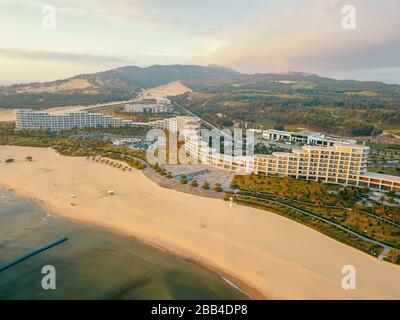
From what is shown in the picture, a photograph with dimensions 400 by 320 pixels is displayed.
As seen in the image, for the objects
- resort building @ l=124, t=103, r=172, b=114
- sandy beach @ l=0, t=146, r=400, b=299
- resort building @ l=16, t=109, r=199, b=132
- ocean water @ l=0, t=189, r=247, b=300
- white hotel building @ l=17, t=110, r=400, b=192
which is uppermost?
resort building @ l=124, t=103, r=172, b=114

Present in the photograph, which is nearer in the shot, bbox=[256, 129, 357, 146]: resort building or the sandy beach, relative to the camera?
the sandy beach

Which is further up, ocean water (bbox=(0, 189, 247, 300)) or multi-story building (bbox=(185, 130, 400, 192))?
multi-story building (bbox=(185, 130, 400, 192))

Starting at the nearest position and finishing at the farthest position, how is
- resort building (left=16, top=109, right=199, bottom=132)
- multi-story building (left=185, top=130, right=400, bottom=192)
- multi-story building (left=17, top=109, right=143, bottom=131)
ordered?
multi-story building (left=185, top=130, right=400, bottom=192) < resort building (left=16, top=109, right=199, bottom=132) < multi-story building (left=17, top=109, right=143, bottom=131)

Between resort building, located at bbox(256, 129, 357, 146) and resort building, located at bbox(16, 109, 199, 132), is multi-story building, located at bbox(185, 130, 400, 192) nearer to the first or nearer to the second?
resort building, located at bbox(256, 129, 357, 146)

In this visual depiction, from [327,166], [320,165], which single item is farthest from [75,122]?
[327,166]

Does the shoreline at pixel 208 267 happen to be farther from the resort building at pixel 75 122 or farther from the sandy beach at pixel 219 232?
the resort building at pixel 75 122

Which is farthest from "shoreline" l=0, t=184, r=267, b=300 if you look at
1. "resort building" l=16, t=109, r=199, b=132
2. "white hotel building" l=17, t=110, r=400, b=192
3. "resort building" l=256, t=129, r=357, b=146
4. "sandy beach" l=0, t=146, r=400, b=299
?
"resort building" l=256, t=129, r=357, b=146
